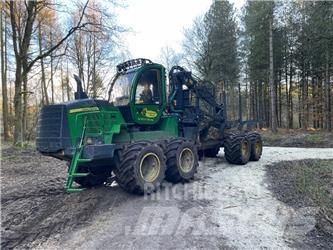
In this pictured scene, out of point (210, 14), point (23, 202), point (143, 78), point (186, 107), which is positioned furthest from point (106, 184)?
point (210, 14)

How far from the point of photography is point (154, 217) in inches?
222

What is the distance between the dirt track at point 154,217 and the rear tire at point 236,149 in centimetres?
220

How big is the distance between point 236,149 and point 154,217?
5.50 metres

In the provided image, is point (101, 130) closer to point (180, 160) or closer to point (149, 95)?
point (149, 95)

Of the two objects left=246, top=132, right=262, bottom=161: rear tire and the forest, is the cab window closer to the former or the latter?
left=246, top=132, right=262, bottom=161: rear tire

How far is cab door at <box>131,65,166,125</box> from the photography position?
7.54 meters

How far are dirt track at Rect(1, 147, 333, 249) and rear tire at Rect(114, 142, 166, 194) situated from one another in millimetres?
247

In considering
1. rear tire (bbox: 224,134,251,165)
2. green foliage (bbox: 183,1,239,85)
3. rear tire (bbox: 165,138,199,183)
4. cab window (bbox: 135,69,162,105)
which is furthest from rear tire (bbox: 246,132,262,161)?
green foliage (bbox: 183,1,239,85)

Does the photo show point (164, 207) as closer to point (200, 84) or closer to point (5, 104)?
point (200, 84)

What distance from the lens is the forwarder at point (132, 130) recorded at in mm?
6465

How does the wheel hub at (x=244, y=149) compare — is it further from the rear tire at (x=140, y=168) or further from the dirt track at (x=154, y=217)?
the rear tire at (x=140, y=168)

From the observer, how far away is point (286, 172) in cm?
961

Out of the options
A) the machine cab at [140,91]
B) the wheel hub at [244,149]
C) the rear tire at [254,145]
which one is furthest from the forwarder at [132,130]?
the rear tire at [254,145]

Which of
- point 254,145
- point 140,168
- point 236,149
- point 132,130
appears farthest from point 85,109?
point 254,145
